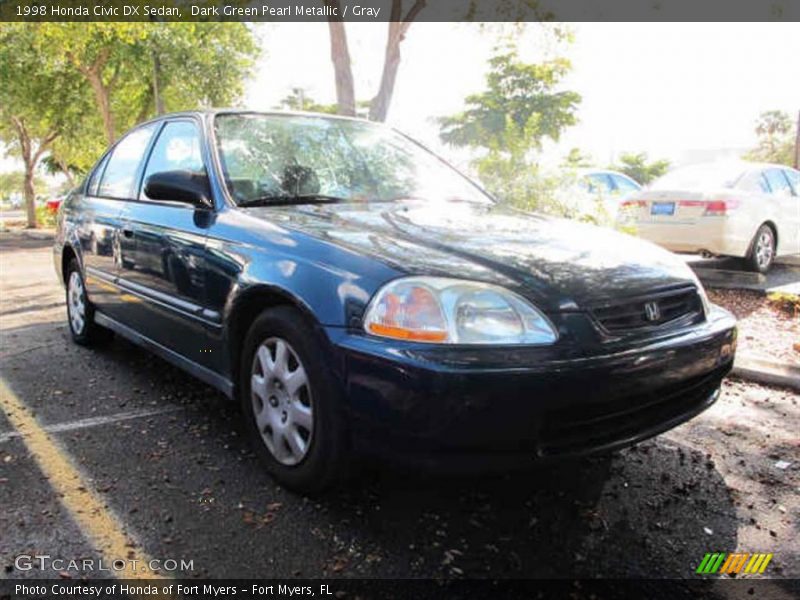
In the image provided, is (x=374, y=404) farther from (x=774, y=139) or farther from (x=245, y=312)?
(x=774, y=139)

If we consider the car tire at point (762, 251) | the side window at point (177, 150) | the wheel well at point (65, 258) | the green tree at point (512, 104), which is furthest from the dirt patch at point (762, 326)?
the green tree at point (512, 104)

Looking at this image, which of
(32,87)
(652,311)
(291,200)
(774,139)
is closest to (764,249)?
(652,311)

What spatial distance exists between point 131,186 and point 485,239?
8.07 feet

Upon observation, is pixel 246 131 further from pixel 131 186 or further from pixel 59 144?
pixel 59 144

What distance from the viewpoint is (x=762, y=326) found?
5.39m

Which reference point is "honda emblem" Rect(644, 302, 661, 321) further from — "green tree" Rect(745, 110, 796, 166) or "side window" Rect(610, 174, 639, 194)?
"green tree" Rect(745, 110, 796, 166)

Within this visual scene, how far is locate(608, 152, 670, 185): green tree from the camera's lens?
54344 millimetres

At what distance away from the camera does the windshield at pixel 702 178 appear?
755 cm

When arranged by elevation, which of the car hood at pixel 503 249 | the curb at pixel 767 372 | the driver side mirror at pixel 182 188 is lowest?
the curb at pixel 767 372

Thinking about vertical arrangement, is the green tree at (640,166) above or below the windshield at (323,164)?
above

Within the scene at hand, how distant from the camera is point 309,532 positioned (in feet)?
7.98

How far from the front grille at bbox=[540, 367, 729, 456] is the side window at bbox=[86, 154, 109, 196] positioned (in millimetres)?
3816

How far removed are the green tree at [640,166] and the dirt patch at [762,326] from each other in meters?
50.7

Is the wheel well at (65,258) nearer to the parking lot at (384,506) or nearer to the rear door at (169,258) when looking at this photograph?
the rear door at (169,258)
